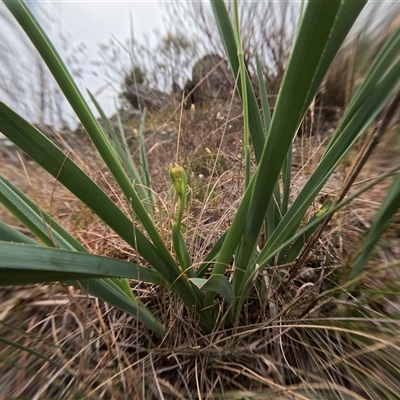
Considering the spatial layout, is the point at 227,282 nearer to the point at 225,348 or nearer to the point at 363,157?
the point at 225,348

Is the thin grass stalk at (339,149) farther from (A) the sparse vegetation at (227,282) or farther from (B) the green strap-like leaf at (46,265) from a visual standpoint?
(B) the green strap-like leaf at (46,265)

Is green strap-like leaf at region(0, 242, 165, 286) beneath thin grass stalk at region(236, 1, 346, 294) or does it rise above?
beneath

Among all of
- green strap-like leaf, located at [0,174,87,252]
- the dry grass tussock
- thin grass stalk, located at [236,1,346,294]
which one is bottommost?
the dry grass tussock

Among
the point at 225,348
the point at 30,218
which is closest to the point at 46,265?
the point at 30,218

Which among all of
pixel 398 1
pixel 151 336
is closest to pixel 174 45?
pixel 398 1

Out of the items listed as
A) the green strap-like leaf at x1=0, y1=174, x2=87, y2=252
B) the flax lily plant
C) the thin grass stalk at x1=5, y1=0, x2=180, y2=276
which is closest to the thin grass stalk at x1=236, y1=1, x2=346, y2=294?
the flax lily plant

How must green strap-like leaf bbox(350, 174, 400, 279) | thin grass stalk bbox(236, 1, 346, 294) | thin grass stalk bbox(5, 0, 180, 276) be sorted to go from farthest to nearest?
green strap-like leaf bbox(350, 174, 400, 279) → thin grass stalk bbox(5, 0, 180, 276) → thin grass stalk bbox(236, 1, 346, 294)

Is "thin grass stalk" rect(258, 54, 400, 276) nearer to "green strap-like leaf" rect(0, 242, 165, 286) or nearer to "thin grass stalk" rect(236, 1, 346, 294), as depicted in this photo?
"thin grass stalk" rect(236, 1, 346, 294)

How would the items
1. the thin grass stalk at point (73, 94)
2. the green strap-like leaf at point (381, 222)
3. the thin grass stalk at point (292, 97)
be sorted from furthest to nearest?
the green strap-like leaf at point (381, 222), the thin grass stalk at point (73, 94), the thin grass stalk at point (292, 97)

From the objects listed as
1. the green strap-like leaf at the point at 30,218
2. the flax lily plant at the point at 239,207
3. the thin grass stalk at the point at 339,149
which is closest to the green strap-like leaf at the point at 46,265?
the flax lily plant at the point at 239,207
